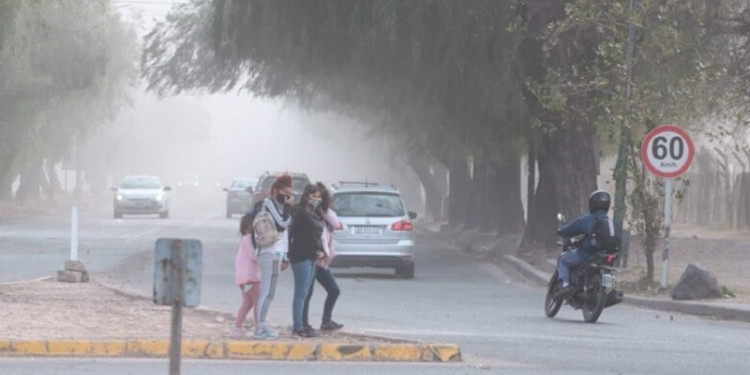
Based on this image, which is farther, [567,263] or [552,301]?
[552,301]

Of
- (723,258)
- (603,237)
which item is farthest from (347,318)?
(723,258)

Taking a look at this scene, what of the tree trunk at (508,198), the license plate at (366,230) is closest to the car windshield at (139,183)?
the tree trunk at (508,198)

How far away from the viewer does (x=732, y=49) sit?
95.9 feet

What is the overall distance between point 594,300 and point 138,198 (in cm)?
4211

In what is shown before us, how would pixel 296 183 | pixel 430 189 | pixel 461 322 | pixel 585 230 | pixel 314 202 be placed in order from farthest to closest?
pixel 430 189 → pixel 296 183 → pixel 585 230 → pixel 461 322 → pixel 314 202

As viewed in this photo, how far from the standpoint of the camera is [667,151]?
2458 cm

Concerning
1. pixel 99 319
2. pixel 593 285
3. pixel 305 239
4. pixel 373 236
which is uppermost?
pixel 305 239

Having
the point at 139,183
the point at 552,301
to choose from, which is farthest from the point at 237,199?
the point at 552,301

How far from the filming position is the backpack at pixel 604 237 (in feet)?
66.2

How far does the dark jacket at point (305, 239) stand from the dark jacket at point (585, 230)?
4.69 m

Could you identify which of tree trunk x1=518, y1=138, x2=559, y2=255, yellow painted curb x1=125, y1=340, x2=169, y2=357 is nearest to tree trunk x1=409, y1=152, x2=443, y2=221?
tree trunk x1=518, y1=138, x2=559, y2=255

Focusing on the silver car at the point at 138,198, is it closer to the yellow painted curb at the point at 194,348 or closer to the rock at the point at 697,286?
the rock at the point at 697,286

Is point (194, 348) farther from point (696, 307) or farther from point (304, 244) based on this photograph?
point (696, 307)

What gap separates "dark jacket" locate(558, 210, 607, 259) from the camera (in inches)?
802
